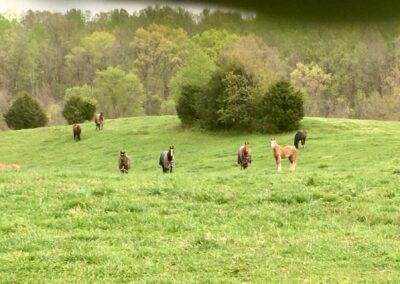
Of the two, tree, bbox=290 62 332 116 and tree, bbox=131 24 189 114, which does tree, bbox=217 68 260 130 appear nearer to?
tree, bbox=290 62 332 116

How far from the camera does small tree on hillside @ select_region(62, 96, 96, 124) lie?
2375 inches

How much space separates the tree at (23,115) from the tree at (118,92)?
890 inches

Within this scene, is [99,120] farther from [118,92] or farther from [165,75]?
[165,75]

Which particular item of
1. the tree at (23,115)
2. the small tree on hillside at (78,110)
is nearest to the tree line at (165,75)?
the small tree on hillside at (78,110)

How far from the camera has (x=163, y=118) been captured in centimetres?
5609

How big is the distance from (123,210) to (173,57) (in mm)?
84274

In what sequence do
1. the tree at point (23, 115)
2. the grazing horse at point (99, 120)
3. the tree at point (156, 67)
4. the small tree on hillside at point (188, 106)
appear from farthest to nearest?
the tree at point (156, 67) → the tree at point (23, 115) → the grazing horse at point (99, 120) → the small tree on hillside at point (188, 106)

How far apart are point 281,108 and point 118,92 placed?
155 ft

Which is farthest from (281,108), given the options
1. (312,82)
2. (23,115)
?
(312,82)

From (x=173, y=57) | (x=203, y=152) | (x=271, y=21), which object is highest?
(x=173, y=57)

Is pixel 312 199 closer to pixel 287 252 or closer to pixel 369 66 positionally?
pixel 287 252

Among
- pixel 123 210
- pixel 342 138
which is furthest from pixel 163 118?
pixel 123 210

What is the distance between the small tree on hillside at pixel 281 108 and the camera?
42.2 meters

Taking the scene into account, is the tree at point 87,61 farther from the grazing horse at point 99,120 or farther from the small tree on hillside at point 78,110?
the grazing horse at point 99,120
